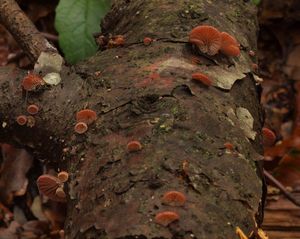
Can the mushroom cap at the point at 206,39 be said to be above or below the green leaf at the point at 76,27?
above

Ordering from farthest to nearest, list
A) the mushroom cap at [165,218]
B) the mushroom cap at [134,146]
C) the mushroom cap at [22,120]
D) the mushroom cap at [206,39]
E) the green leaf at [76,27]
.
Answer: the green leaf at [76,27] < the mushroom cap at [22,120] < the mushroom cap at [206,39] < the mushroom cap at [134,146] < the mushroom cap at [165,218]

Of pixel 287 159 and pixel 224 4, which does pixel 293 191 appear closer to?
pixel 287 159

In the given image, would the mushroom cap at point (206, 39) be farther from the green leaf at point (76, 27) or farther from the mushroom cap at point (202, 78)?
the green leaf at point (76, 27)

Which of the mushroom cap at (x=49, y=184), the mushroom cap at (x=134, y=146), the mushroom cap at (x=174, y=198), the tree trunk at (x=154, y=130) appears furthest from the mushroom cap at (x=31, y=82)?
the mushroom cap at (x=174, y=198)

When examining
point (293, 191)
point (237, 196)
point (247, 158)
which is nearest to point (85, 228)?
point (237, 196)

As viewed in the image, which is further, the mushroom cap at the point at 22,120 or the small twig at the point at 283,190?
the small twig at the point at 283,190
